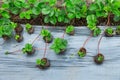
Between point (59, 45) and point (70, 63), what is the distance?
148 millimetres

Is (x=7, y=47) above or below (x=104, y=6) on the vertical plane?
below

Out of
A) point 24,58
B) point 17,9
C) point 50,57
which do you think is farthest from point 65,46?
point 17,9

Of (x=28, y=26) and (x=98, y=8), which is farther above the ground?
(x=98, y=8)

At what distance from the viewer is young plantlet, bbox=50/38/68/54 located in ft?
6.50

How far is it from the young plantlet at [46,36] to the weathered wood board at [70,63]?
0.12 ft

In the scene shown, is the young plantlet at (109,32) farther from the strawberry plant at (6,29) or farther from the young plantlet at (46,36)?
the strawberry plant at (6,29)

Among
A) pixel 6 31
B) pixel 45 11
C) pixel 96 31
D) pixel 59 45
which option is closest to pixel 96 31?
pixel 96 31

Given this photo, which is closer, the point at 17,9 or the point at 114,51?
the point at 114,51

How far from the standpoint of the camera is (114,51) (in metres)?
2.00

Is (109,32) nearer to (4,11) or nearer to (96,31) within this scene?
(96,31)

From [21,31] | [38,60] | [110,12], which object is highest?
[110,12]

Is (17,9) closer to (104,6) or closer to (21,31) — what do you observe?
(21,31)

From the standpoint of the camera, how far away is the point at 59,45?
1990 mm

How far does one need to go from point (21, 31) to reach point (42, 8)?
0.23 m
